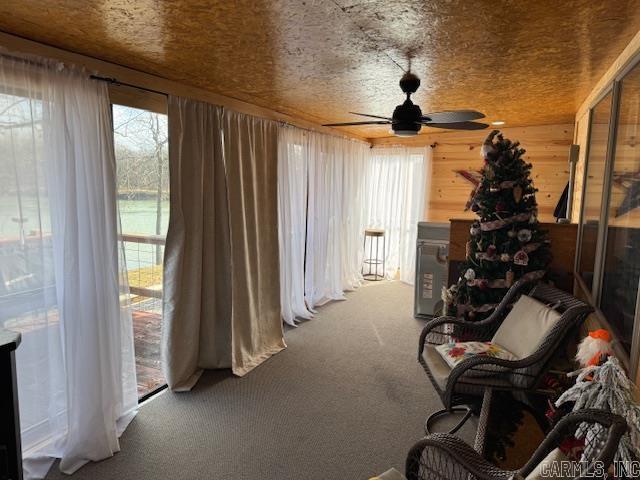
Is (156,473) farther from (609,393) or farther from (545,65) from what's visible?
(545,65)

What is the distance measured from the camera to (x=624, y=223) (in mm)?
1840

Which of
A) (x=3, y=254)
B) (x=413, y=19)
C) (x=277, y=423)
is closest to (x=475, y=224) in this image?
(x=413, y=19)

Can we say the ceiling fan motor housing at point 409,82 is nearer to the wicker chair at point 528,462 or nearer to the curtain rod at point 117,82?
the curtain rod at point 117,82

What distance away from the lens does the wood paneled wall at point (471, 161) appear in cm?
499

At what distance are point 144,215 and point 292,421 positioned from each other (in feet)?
5.93

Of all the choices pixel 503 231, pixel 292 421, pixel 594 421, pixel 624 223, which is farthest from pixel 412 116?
pixel 292 421

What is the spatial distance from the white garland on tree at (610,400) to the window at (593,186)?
52.7 inches

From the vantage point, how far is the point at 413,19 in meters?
1.77

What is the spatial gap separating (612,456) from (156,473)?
2.12 metres

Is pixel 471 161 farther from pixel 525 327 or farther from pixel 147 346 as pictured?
pixel 147 346

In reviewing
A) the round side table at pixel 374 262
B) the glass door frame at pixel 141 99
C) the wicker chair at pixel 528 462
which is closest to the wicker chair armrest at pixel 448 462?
the wicker chair at pixel 528 462

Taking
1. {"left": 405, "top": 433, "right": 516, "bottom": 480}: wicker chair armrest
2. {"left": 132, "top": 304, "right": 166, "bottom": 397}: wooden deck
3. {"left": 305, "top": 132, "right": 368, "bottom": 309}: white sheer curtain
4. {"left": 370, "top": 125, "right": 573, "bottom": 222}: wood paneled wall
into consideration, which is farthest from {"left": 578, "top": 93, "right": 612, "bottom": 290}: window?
{"left": 132, "top": 304, "right": 166, "bottom": 397}: wooden deck

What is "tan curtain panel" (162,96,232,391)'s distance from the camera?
2961 mm

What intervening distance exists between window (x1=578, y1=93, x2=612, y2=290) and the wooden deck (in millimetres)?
3190
